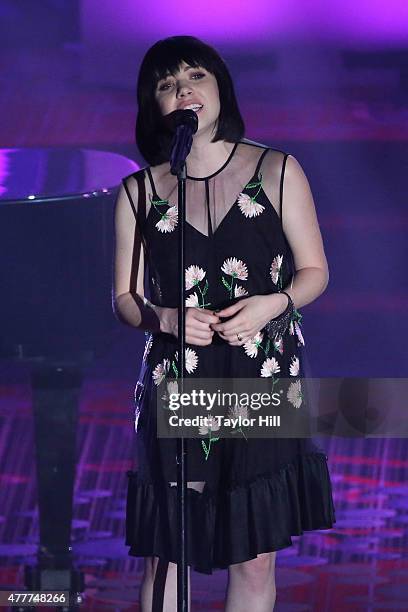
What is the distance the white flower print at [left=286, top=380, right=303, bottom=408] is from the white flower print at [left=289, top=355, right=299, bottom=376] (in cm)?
2

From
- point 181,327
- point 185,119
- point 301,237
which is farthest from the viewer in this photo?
point 301,237

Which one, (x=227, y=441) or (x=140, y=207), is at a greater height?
(x=140, y=207)

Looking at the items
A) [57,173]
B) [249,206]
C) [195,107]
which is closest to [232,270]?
[249,206]

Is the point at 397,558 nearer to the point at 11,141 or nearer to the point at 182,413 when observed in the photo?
the point at 182,413

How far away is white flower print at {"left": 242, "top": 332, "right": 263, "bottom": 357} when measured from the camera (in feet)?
8.39

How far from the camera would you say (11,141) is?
5.37 metres

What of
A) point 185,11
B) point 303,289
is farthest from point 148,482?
point 185,11

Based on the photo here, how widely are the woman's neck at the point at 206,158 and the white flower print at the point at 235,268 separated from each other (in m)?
0.21

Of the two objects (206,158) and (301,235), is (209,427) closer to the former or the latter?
(301,235)

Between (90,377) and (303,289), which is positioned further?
(90,377)

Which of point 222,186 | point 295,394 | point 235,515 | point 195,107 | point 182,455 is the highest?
point 195,107

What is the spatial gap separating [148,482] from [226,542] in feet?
0.70

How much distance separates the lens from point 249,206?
2.59m

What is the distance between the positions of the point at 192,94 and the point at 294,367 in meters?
0.62
